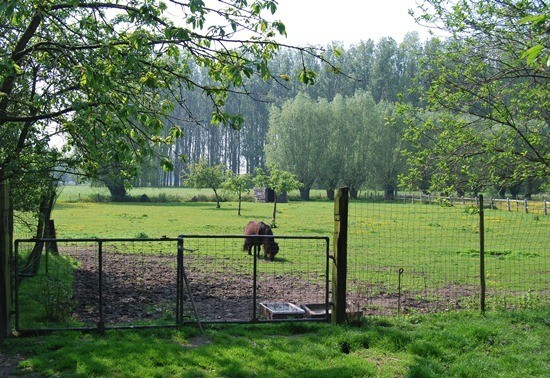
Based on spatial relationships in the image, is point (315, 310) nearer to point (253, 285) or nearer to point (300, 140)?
point (253, 285)

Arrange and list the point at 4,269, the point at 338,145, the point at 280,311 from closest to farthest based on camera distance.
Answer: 1. the point at 4,269
2. the point at 280,311
3. the point at 338,145

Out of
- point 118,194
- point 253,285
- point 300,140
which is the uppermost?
point 300,140

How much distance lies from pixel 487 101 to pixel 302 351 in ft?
21.9

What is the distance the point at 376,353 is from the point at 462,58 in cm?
742

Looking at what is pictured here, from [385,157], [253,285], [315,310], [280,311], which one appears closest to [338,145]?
[385,157]

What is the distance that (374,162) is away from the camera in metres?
75.0

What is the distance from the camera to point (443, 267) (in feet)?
56.2

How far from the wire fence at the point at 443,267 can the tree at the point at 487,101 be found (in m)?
0.96

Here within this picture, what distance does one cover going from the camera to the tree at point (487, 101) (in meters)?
11.0

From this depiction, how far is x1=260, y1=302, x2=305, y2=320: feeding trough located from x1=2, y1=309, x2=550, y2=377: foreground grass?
0.37 metres

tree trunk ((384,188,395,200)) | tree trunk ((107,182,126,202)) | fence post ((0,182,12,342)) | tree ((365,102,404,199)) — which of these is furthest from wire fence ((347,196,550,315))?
tree ((365,102,404,199))

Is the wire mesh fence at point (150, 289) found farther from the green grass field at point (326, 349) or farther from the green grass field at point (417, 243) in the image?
the green grass field at point (417, 243)

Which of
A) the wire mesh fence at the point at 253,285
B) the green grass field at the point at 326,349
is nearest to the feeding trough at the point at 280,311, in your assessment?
the wire mesh fence at the point at 253,285

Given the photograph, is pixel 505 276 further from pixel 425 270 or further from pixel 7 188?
pixel 7 188
